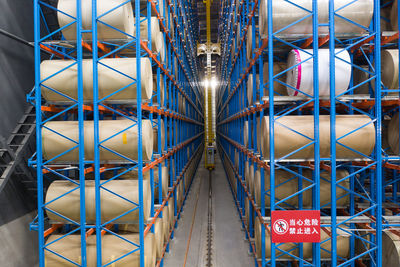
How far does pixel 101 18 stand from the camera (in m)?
5.08

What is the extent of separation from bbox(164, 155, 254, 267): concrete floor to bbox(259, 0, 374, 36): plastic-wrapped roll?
6.57 m

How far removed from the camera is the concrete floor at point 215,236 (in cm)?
734

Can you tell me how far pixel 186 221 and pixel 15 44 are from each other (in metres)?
8.70

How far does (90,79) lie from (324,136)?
16.5 ft

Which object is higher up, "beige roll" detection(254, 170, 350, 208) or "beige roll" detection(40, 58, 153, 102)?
"beige roll" detection(40, 58, 153, 102)

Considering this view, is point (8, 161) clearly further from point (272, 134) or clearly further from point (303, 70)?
point (303, 70)

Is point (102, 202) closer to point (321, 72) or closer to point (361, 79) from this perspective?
point (321, 72)

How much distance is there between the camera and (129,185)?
5.09 metres

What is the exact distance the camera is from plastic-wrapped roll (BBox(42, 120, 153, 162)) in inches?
196

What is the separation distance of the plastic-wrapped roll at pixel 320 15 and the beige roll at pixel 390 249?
4545 millimetres

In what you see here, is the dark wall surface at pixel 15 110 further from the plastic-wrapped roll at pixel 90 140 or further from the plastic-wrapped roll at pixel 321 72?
the plastic-wrapped roll at pixel 321 72

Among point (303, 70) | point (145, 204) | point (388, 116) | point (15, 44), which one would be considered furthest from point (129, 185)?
point (388, 116)

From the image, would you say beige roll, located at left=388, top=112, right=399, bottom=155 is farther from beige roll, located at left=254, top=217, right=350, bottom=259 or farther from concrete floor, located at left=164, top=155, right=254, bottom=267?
concrete floor, located at left=164, top=155, right=254, bottom=267

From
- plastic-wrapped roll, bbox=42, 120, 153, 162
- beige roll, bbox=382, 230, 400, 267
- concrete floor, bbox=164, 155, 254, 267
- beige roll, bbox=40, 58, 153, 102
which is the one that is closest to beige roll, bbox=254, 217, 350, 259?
beige roll, bbox=382, 230, 400, 267
